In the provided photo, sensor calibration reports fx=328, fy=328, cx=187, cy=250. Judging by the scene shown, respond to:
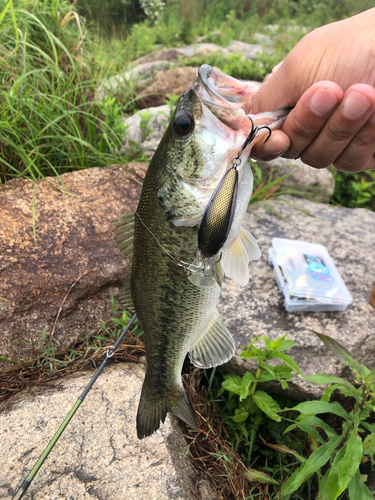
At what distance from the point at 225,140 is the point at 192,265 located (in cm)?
50

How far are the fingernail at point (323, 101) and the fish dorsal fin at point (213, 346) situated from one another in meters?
1.05

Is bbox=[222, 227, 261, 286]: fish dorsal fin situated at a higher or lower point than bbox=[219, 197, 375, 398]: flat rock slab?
higher

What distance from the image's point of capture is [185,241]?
53.7 inches

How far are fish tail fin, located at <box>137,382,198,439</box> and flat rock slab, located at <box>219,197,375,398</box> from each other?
677mm

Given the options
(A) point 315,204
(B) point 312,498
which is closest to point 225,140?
(B) point 312,498

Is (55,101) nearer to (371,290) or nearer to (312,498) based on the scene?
(371,290)

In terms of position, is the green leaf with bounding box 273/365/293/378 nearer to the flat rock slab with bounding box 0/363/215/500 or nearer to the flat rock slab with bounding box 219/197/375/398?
the flat rock slab with bounding box 219/197/375/398

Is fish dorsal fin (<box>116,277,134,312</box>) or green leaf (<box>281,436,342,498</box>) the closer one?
green leaf (<box>281,436,342,498</box>)

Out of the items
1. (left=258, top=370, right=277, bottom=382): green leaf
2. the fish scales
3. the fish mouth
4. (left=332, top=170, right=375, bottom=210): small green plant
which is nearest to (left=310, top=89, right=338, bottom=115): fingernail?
the fish mouth

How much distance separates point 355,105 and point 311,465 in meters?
1.61

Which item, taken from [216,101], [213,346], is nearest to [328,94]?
[216,101]

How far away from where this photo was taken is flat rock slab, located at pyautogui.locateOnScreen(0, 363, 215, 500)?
164cm

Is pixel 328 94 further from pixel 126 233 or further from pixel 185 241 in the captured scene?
pixel 126 233

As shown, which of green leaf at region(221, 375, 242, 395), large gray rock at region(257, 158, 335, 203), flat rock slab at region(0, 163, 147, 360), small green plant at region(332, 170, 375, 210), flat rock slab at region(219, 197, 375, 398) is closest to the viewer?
green leaf at region(221, 375, 242, 395)
